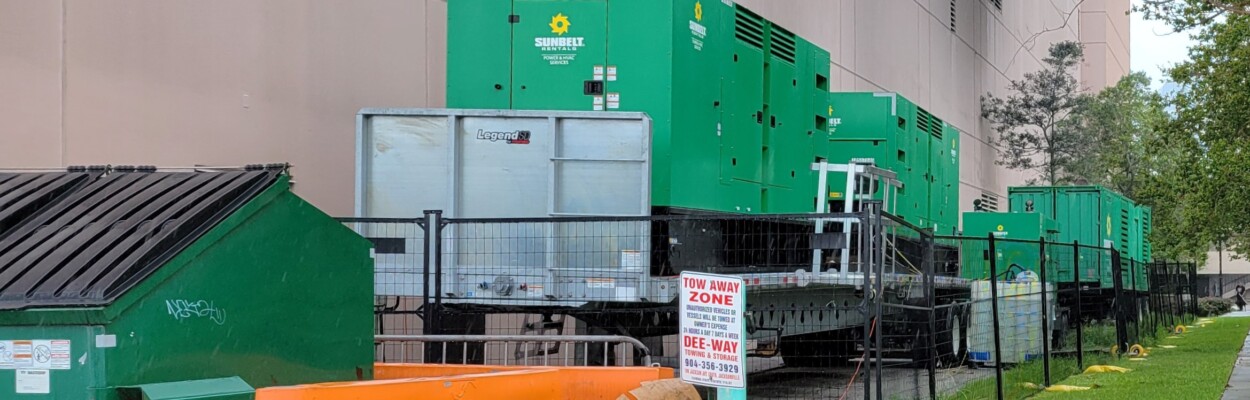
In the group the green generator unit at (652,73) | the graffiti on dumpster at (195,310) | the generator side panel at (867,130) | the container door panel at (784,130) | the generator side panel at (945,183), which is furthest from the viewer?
the generator side panel at (945,183)

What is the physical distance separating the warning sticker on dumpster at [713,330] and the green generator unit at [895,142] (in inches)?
364

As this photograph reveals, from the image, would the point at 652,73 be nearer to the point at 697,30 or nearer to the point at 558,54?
the point at 697,30

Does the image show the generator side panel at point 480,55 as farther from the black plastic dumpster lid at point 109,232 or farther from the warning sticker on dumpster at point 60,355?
the warning sticker on dumpster at point 60,355

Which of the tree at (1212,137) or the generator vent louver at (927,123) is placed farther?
the tree at (1212,137)

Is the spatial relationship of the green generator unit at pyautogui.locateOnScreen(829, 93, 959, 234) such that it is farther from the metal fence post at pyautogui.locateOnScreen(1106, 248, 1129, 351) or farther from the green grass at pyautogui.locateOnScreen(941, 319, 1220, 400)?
the metal fence post at pyautogui.locateOnScreen(1106, 248, 1129, 351)

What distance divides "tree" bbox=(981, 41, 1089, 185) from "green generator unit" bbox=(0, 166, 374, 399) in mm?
43764

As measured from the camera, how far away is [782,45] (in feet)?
45.2

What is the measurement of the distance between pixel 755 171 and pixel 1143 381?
615cm

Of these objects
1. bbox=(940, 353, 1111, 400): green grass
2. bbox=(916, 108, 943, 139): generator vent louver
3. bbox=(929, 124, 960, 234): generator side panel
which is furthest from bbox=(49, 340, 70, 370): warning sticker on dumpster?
bbox=(929, 124, 960, 234): generator side panel

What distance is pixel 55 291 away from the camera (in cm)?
546

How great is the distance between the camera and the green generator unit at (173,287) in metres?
5.36

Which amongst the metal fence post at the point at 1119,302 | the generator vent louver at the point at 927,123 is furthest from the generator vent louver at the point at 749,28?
the metal fence post at the point at 1119,302

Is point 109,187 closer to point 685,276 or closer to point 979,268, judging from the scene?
point 685,276

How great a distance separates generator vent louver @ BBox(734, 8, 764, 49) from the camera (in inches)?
492
